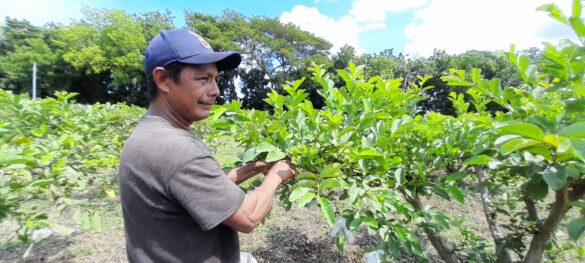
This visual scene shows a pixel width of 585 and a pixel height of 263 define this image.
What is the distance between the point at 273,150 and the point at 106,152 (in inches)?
77.5

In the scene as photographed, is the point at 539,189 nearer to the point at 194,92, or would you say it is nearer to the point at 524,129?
the point at 524,129

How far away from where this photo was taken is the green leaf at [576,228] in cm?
100

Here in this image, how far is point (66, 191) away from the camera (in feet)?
6.89

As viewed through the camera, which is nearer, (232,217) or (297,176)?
(232,217)

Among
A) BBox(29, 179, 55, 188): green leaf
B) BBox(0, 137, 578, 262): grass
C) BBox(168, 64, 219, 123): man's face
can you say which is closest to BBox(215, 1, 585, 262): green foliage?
BBox(168, 64, 219, 123): man's face

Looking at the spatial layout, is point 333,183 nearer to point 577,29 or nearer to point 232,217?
point 232,217

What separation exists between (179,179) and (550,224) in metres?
1.71

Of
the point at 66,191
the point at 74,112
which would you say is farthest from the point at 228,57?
the point at 74,112

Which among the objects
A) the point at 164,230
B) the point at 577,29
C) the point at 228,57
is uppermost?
the point at 577,29

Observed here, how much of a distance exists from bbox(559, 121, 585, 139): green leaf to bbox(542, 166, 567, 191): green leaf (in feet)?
0.42

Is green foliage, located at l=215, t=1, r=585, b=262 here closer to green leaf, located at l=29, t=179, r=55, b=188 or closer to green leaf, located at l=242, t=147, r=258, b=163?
green leaf, located at l=242, t=147, r=258, b=163

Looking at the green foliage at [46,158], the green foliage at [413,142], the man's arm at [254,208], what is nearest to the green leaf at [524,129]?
the green foliage at [413,142]

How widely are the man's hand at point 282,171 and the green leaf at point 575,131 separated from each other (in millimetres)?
918

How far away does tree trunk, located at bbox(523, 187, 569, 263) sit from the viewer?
4.68 ft
